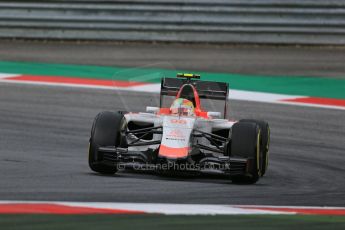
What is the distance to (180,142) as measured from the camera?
1023cm

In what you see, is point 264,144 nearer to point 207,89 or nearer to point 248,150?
point 248,150

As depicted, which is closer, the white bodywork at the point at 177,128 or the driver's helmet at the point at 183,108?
the white bodywork at the point at 177,128

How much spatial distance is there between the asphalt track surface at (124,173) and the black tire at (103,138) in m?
0.14

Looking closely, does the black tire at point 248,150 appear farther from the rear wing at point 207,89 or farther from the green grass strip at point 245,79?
the green grass strip at point 245,79

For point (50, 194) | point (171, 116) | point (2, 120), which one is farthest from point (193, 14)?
point (50, 194)

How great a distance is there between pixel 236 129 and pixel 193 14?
397 inches

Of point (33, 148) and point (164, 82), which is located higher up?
point (164, 82)

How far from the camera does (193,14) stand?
20219 mm

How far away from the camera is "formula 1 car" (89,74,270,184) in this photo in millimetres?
10188

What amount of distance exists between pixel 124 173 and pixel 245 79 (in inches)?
281

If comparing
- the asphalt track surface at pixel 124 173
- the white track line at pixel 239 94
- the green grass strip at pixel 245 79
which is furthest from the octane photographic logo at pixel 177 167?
the green grass strip at pixel 245 79

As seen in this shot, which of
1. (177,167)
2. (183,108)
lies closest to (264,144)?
(183,108)

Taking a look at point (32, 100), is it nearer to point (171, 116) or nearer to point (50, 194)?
point (171, 116)

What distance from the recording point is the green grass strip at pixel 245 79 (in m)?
16.6
